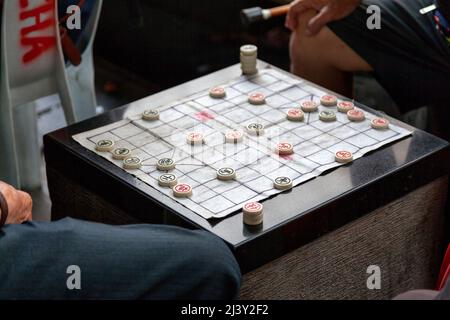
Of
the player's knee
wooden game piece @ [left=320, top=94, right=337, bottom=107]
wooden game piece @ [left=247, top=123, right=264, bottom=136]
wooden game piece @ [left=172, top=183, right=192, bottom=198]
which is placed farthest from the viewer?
wooden game piece @ [left=320, top=94, right=337, bottom=107]

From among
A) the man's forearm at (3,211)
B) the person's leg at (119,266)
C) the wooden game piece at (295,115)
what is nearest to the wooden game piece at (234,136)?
the wooden game piece at (295,115)

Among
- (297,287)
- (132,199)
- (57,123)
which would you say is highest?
(132,199)

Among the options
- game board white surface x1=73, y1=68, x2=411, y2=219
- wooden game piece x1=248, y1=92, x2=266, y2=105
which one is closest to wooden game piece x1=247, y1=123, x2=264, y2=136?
game board white surface x1=73, y1=68, x2=411, y2=219

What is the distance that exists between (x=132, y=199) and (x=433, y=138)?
2.15 ft

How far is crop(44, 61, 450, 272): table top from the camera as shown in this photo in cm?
161

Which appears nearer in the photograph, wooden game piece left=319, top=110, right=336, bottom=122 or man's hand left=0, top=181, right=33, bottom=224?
man's hand left=0, top=181, right=33, bottom=224

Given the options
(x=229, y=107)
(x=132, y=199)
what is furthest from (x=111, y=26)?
(x=132, y=199)

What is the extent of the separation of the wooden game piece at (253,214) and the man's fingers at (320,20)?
851 millimetres

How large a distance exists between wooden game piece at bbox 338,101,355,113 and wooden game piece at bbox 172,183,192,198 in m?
0.46

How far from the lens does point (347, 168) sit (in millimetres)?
1792

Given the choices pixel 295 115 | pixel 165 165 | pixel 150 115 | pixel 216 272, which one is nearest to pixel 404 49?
pixel 295 115

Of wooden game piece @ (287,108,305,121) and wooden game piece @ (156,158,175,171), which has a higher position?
wooden game piece @ (287,108,305,121)

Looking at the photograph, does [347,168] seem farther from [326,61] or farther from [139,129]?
[326,61]

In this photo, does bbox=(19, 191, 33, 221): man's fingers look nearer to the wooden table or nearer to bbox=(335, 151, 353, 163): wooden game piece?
the wooden table
